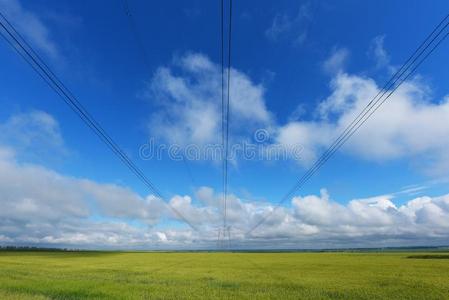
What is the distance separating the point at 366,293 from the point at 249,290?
7739 millimetres

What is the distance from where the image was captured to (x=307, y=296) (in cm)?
2233

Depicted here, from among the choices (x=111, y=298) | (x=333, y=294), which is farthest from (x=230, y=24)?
(x=333, y=294)

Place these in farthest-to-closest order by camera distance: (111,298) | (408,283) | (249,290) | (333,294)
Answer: (408,283), (249,290), (333,294), (111,298)

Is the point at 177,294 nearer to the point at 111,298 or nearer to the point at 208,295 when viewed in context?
the point at 208,295

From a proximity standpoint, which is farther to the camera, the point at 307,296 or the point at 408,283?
the point at 408,283

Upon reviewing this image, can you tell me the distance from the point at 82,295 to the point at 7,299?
13.5 feet

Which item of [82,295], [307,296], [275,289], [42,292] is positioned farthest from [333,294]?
[42,292]

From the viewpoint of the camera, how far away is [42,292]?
2239cm

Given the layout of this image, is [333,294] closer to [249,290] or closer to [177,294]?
[249,290]

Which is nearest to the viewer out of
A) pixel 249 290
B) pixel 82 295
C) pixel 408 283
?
pixel 82 295

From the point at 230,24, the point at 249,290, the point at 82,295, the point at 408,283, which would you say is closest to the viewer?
the point at 230,24

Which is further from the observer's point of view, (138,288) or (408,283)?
(408,283)

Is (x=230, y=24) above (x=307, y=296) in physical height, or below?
above

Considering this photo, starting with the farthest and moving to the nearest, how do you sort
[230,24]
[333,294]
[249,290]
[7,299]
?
[249,290]
[333,294]
[7,299]
[230,24]
